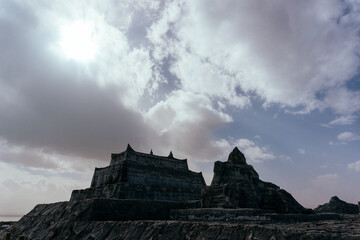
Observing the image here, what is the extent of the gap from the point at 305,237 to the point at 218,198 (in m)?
10.9

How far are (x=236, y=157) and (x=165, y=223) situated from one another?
39.7 feet

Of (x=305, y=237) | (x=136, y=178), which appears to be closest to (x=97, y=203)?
(x=136, y=178)

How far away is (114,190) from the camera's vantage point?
28.8 meters

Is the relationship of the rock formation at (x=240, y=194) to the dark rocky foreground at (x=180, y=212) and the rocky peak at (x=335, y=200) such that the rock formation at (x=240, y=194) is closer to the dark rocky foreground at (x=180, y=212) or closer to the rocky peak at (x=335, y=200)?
the dark rocky foreground at (x=180, y=212)

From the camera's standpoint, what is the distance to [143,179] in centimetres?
3238

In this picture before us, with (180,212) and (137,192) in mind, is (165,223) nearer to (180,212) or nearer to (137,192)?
(180,212)

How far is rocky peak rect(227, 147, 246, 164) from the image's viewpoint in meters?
23.4

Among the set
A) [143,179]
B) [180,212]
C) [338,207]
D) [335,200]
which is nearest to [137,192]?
[143,179]

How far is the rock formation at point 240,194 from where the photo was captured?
1881cm

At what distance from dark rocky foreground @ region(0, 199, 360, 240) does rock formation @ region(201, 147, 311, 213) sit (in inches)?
71.6

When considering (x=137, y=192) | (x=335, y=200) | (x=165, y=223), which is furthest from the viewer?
(x=137, y=192)

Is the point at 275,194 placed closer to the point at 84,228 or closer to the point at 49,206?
the point at 84,228

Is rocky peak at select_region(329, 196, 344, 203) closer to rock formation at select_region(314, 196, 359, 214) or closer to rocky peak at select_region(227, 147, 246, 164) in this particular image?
rock formation at select_region(314, 196, 359, 214)

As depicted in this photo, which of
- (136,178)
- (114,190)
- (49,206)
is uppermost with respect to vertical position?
(136,178)
